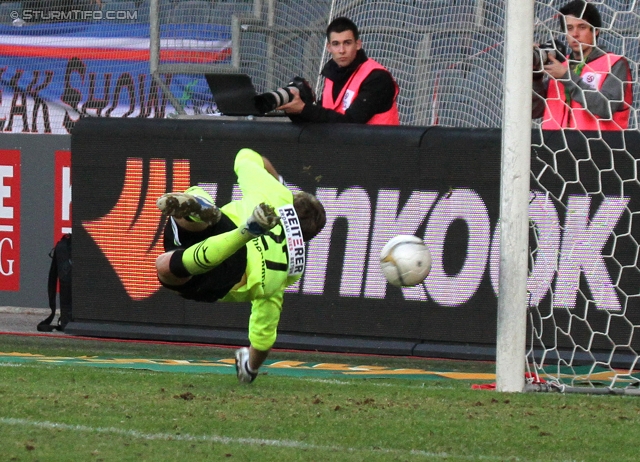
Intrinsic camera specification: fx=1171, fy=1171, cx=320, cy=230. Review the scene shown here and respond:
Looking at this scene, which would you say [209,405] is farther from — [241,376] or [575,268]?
[575,268]

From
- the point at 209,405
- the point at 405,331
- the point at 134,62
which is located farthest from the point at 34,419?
the point at 134,62

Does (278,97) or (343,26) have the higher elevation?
(343,26)

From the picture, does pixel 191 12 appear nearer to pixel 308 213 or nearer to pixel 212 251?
pixel 308 213

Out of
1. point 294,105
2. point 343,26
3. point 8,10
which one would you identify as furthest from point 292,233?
point 8,10

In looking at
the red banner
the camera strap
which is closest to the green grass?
the camera strap

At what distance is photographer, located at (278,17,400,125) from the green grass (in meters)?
3.08

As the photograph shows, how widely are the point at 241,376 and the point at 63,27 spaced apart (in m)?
8.14

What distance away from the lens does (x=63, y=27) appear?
1459 cm

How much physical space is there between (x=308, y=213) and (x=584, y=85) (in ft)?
8.39

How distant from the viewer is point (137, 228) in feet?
36.1

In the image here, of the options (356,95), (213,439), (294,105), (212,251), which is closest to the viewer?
(213,439)

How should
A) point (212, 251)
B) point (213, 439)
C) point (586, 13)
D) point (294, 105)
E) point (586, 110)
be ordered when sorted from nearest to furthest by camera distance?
point (213, 439)
point (212, 251)
point (586, 13)
point (586, 110)
point (294, 105)

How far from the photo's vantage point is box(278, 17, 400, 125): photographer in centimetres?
1048

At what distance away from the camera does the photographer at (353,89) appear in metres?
10.5
